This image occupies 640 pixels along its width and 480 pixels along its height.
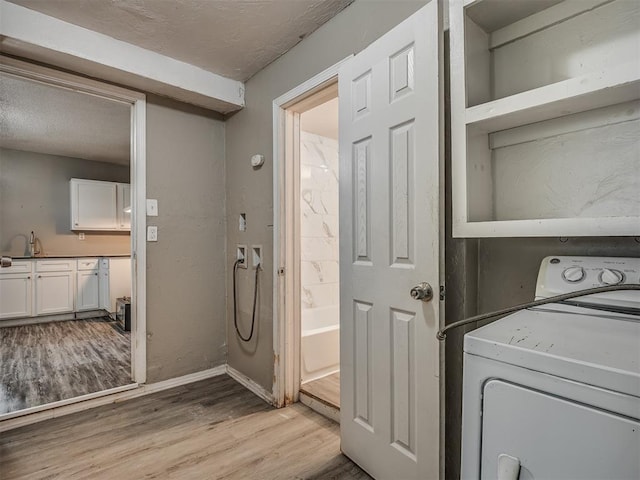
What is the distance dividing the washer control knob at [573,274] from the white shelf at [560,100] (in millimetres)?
495

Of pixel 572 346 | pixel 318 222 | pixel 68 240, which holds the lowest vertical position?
pixel 572 346

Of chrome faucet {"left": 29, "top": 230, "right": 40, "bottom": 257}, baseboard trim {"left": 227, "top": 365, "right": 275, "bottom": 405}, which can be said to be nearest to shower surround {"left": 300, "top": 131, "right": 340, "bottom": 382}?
baseboard trim {"left": 227, "top": 365, "right": 275, "bottom": 405}

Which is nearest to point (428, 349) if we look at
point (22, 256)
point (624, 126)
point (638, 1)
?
point (624, 126)

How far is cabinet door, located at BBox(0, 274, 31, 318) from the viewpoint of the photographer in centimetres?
423

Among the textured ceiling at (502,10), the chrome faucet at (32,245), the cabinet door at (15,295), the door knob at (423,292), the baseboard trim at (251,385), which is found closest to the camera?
the textured ceiling at (502,10)

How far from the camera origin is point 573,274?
1009mm

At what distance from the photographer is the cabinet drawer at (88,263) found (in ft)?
15.8

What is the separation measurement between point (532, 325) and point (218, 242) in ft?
8.06

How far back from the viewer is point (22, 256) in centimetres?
472

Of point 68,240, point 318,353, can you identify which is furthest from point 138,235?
point 68,240

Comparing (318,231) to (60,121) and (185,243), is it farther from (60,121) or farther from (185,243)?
(60,121)

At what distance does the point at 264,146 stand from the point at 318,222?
1.23 metres

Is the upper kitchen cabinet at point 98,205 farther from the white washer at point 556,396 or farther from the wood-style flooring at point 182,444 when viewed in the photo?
the white washer at point 556,396

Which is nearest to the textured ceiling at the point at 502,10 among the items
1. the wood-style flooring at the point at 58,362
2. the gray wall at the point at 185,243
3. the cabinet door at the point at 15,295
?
the gray wall at the point at 185,243
